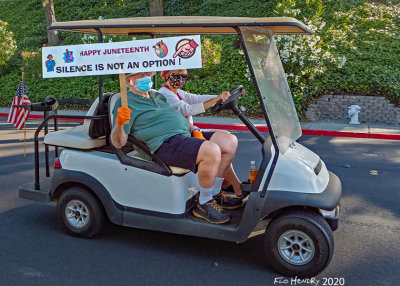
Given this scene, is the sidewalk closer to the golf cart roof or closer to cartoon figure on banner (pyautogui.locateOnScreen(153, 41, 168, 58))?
the golf cart roof

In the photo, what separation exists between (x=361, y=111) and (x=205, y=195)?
321 inches

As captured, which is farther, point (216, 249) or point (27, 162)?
point (27, 162)

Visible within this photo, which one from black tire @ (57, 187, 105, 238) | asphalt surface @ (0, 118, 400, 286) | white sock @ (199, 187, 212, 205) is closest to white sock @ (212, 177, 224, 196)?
white sock @ (199, 187, 212, 205)

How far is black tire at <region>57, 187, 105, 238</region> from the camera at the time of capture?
3.83 metres

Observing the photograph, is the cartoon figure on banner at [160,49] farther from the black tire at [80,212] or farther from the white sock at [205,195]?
the black tire at [80,212]

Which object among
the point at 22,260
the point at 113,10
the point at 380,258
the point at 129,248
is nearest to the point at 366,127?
the point at 380,258

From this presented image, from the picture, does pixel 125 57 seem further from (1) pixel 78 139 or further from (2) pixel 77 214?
(2) pixel 77 214

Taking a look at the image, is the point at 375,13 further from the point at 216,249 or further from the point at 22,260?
the point at 22,260

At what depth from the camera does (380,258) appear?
11.7 feet

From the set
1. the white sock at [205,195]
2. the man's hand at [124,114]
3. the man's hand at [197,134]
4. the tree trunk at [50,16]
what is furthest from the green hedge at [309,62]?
the man's hand at [124,114]

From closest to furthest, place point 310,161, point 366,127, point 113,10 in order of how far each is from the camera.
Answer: point 310,161 < point 366,127 < point 113,10

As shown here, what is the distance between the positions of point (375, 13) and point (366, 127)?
18.8 feet

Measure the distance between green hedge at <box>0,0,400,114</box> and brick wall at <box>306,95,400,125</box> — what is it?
0.26 meters

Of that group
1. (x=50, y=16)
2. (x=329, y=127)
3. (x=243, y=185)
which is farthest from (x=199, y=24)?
(x=50, y=16)
